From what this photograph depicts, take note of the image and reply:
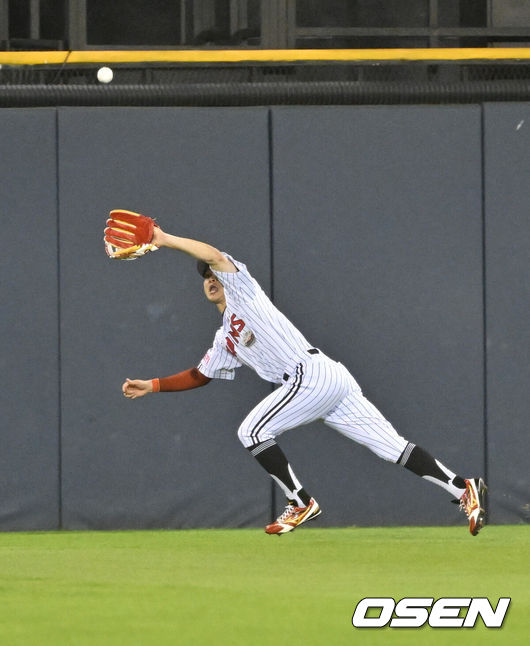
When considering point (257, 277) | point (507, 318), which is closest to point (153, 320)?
point (257, 277)

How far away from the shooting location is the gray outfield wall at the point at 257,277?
10516mm

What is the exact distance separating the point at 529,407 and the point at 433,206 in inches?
65.2

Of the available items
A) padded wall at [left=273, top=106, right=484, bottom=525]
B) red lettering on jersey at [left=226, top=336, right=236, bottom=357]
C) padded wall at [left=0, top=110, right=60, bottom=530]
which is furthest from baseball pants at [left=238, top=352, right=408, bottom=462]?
padded wall at [left=0, top=110, right=60, bottom=530]

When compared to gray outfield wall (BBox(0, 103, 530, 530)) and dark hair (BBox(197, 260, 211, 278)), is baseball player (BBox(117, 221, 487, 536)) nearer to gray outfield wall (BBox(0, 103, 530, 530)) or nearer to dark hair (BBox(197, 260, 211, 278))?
dark hair (BBox(197, 260, 211, 278))

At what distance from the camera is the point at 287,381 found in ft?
27.6

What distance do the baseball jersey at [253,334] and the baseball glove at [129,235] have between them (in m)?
0.50

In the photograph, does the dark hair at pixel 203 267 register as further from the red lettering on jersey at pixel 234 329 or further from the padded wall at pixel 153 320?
the padded wall at pixel 153 320

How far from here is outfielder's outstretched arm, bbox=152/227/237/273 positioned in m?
7.61

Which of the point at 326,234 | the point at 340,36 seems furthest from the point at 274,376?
the point at 340,36

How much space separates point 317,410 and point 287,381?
258 mm

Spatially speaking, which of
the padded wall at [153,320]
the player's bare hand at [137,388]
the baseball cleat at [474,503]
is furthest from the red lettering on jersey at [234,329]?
the padded wall at [153,320]

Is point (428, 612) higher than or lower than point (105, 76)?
lower

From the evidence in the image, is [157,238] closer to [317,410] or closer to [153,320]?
[317,410]

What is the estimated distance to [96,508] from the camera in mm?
10562
